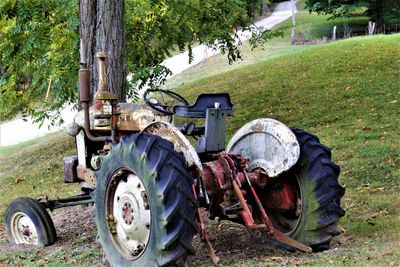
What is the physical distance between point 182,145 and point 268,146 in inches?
37.1

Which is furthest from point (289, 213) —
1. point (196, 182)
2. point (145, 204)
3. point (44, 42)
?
point (44, 42)

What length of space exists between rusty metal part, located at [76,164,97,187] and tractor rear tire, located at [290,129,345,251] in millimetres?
2116

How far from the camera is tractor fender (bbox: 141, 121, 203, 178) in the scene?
196 inches

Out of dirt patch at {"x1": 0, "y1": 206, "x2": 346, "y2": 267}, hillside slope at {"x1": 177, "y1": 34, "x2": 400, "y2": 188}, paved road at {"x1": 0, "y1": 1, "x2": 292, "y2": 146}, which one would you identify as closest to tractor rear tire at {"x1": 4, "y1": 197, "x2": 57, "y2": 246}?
dirt patch at {"x1": 0, "y1": 206, "x2": 346, "y2": 267}

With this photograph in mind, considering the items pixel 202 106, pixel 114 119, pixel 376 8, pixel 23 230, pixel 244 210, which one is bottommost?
pixel 23 230

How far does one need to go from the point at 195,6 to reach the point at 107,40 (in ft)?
12.4

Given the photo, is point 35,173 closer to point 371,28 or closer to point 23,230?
point 23,230

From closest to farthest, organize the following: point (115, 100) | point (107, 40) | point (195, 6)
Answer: point (115, 100), point (107, 40), point (195, 6)

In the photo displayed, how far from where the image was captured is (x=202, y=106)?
210 inches

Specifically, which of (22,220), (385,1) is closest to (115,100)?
(22,220)

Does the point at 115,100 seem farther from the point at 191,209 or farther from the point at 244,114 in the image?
the point at 244,114

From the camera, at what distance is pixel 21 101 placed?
40.0 ft

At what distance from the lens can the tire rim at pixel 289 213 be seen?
559 cm

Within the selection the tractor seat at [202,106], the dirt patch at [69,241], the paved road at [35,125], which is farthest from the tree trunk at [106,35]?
the paved road at [35,125]
